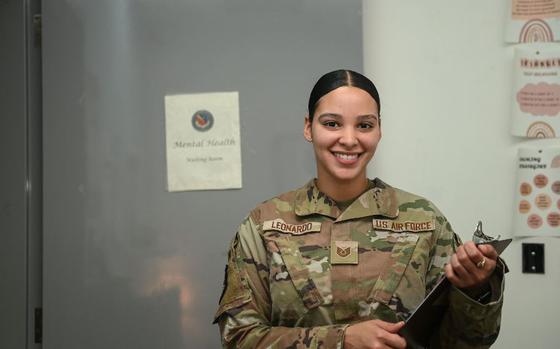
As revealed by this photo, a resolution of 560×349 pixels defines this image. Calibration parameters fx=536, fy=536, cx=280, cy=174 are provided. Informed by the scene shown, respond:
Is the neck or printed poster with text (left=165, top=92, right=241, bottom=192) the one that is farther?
printed poster with text (left=165, top=92, right=241, bottom=192)

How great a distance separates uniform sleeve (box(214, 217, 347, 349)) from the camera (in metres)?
1.10

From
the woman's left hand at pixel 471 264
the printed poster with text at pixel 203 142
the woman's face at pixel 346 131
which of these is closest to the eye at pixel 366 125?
the woman's face at pixel 346 131

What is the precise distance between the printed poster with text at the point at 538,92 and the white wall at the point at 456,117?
0.11 ft

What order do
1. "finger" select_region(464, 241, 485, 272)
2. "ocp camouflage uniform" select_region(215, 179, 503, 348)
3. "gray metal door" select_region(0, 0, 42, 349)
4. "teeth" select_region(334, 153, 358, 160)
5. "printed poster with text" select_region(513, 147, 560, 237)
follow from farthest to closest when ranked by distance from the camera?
"gray metal door" select_region(0, 0, 42, 349)
"printed poster with text" select_region(513, 147, 560, 237)
"teeth" select_region(334, 153, 358, 160)
"ocp camouflage uniform" select_region(215, 179, 503, 348)
"finger" select_region(464, 241, 485, 272)

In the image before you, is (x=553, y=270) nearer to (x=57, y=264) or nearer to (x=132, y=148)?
(x=132, y=148)

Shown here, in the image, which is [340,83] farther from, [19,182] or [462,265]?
[19,182]

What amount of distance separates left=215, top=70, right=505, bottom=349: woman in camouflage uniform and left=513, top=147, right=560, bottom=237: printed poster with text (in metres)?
0.57

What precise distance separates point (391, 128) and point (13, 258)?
135 cm

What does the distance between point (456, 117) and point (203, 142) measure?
828 millimetres

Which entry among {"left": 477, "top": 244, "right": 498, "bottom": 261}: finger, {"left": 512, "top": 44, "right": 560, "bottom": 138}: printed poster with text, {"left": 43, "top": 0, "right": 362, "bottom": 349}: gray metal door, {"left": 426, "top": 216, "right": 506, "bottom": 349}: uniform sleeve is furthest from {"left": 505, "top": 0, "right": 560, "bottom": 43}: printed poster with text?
{"left": 477, "top": 244, "right": 498, "bottom": 261}: finger

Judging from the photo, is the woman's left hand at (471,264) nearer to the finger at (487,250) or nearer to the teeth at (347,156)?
the finger at (487,250)

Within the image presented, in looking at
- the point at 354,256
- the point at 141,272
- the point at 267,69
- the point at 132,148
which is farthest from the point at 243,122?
the point at 354,256

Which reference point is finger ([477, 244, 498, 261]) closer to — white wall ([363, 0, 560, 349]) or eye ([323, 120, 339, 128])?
eye ([323, 120, 339, 128])

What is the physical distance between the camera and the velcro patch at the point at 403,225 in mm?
1213
